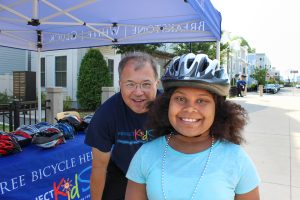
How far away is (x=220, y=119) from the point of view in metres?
1.54

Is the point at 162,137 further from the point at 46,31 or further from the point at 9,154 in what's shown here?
the point at 46,31

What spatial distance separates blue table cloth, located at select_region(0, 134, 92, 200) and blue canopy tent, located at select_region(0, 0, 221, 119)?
163cm

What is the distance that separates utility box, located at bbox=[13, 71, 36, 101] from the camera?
519 inches

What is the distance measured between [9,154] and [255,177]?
244cm

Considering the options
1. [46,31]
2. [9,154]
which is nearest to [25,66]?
[46,31]

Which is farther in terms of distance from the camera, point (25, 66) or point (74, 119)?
point (25, 66)

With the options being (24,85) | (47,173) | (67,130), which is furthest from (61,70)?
(47,173)

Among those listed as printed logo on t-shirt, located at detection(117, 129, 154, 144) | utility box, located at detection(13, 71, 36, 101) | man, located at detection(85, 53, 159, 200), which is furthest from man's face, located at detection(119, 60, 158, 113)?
utility box, located at detection(13, 71, 36, 101)

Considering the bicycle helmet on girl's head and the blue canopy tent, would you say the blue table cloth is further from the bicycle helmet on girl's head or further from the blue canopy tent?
the bicycle helmet on girl's head

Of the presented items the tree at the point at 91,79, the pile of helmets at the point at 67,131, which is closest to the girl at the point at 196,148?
the pile of helmets at the point at 67,131

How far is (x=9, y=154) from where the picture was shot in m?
2.94

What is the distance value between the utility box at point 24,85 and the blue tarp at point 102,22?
795 centimetres

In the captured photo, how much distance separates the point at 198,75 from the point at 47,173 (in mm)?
2234

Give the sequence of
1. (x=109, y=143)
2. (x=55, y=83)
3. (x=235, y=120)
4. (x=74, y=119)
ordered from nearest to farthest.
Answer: (x=235, y=120) → (x=109, y=143) → (x=74, y=119) → (x=55, y=83)
